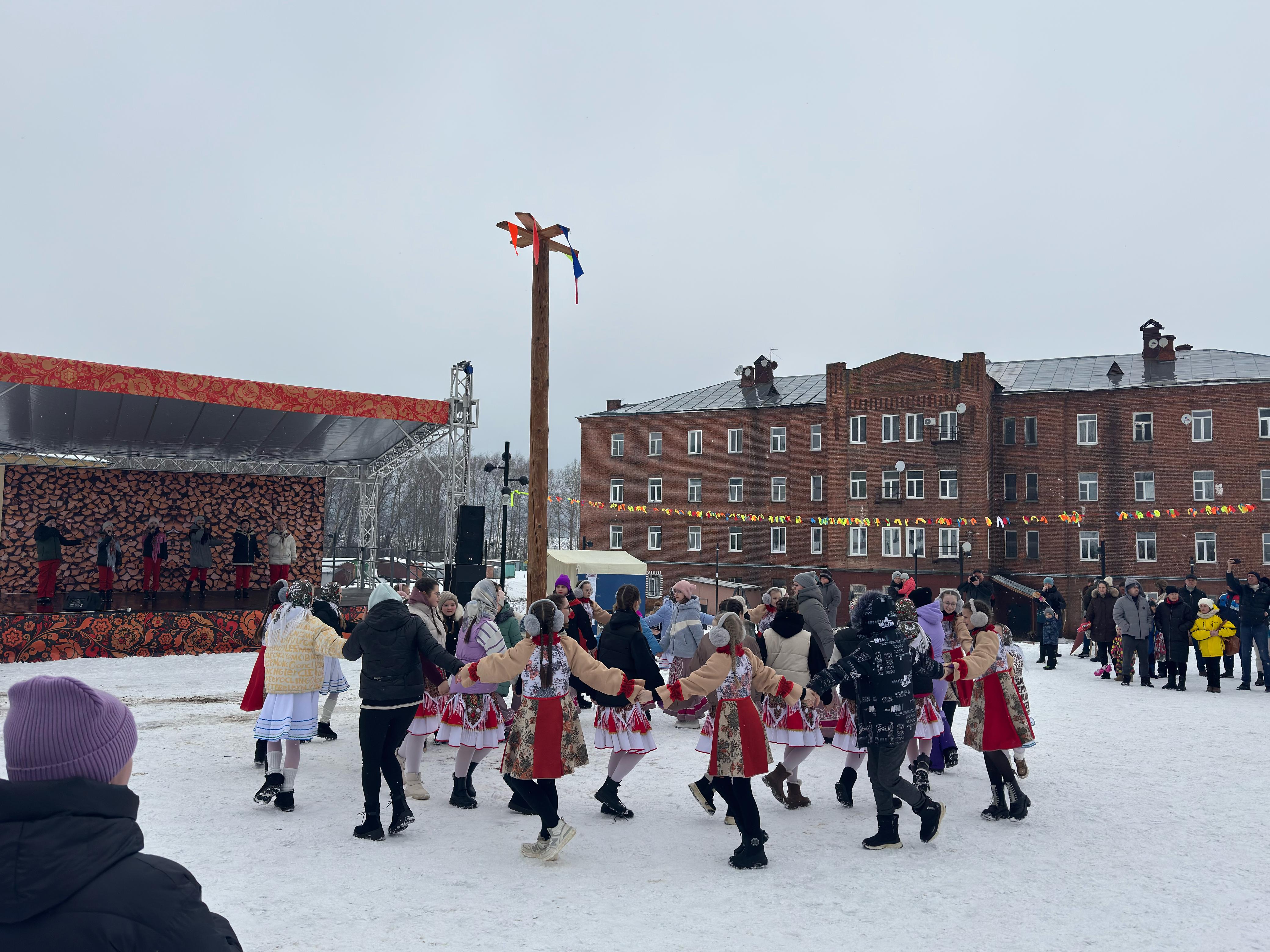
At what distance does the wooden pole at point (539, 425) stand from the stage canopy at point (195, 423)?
23.6 ft

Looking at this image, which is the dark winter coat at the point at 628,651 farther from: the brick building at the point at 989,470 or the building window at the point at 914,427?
the building window at the point at 914,427

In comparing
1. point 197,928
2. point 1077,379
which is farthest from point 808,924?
point 1077,379

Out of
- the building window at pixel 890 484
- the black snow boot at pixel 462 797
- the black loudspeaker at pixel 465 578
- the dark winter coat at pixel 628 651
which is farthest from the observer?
the building window at pixel 890 484

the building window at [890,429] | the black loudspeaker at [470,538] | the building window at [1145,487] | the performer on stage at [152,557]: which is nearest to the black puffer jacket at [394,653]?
the black loudspeaker at [470,538]

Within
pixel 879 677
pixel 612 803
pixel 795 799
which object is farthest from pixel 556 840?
pixel 879 677

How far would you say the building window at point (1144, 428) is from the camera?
38.3 m

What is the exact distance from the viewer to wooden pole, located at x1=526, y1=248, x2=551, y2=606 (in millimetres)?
11117

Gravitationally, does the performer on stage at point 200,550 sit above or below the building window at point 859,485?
below

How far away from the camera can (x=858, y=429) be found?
137 feet

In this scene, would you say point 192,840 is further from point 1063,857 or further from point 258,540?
point 258,540

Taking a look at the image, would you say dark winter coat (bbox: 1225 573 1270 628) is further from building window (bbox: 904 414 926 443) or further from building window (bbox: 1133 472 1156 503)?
building window (bbox: 1133 472 1156 503)

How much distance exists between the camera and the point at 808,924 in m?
4.86

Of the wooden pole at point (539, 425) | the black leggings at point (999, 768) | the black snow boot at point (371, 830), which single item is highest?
the wooden pole at point (539, 425)

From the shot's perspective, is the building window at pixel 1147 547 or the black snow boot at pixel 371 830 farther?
the building window at pixel 1147 547
